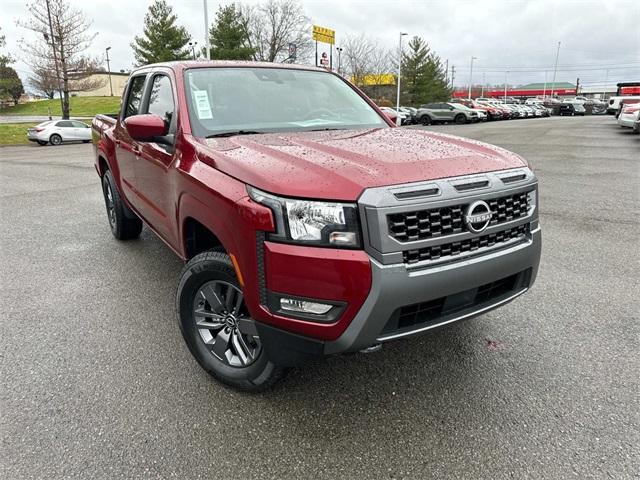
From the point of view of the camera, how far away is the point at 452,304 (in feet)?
7.48

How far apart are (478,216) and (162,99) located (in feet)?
8.40

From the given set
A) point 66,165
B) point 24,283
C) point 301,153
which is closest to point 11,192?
point 66,165

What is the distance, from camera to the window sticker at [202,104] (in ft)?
10.1

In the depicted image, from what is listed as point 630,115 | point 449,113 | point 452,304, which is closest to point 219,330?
point 452,304

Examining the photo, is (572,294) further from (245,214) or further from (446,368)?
(245,214)

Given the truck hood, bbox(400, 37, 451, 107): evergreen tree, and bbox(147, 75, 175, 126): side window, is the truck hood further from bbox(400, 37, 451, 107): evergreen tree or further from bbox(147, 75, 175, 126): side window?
bbox(400, 37, 451, 107): evergreen tree

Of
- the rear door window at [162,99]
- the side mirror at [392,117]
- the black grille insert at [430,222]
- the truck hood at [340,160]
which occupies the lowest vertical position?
the black grille insert at [430,222]

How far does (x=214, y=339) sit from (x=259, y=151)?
1.10m

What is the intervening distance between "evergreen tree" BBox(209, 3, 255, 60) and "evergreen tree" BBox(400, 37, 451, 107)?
22.3m

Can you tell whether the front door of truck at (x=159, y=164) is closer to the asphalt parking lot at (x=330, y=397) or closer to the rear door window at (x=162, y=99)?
the rear door window at (x=162, y=99)

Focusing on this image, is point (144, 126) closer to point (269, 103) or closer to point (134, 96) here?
point (269, 103)

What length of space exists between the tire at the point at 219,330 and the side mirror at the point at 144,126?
3.01 feet

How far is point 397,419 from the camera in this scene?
2.44m

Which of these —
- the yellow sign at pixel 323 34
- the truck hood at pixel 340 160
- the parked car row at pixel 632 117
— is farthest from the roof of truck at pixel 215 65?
the yellow sign at pixel 323 34
